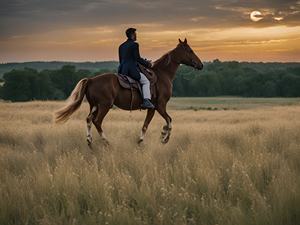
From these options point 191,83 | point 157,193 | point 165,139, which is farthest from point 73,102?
point 191,83

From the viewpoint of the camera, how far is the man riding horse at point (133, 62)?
1188cm

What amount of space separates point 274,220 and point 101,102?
688cm

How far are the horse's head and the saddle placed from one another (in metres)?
1.07

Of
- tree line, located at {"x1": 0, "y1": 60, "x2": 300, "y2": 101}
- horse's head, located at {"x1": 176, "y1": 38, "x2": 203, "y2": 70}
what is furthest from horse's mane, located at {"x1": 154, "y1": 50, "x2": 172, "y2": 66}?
tree line, located at {"x1": 0, "y1": 60, "x2": 300, "y2": 101}

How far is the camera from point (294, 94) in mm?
78812

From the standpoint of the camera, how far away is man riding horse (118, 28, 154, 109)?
39.0 ft

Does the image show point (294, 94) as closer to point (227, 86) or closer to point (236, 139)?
point (227, 86)

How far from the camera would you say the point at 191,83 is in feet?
277

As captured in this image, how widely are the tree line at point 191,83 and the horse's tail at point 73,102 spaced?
57.3 m

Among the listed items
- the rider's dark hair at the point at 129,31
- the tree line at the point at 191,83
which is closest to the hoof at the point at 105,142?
the rider's dark hair at the point at 129,31

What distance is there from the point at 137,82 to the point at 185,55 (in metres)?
1.83

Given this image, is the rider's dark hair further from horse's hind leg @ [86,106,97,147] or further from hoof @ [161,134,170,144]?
hoof @ [161,134,170,144]

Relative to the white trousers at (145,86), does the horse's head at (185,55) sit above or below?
above

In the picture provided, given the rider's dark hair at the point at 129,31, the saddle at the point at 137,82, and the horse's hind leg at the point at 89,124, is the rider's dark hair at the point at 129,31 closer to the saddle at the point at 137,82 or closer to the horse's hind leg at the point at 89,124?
the saddle at the point at 137,82
